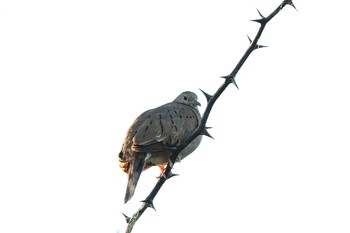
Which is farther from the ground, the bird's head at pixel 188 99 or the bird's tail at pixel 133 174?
the bird's head at pixel 188 99

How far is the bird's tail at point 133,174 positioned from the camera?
630cm

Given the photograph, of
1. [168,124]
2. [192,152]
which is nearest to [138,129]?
[168,124]

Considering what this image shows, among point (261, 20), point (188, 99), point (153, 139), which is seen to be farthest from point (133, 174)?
point (188, 99)

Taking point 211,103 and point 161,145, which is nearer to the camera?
point 211,103

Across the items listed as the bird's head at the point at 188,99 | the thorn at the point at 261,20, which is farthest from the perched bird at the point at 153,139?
the thorn at the point at 261,20

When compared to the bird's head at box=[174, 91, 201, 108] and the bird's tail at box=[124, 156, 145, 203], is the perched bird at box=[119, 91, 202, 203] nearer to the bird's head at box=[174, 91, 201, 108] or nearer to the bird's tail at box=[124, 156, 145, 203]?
the bird's tail at box=[124, 156, 145, 203]

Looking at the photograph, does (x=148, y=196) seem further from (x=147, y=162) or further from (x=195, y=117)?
(x=195, y=117)

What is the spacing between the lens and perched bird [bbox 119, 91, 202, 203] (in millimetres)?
7280

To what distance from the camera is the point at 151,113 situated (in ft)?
27.0

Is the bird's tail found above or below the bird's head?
below

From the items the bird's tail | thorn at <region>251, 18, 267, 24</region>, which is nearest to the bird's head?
the bird's tail

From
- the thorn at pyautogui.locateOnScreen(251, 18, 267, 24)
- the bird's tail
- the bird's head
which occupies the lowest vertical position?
the bird's tail

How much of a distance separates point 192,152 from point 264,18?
14.0 feet

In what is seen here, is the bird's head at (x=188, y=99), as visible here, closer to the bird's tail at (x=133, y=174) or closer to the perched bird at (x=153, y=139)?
the perched bird at (x=153, y=139)
